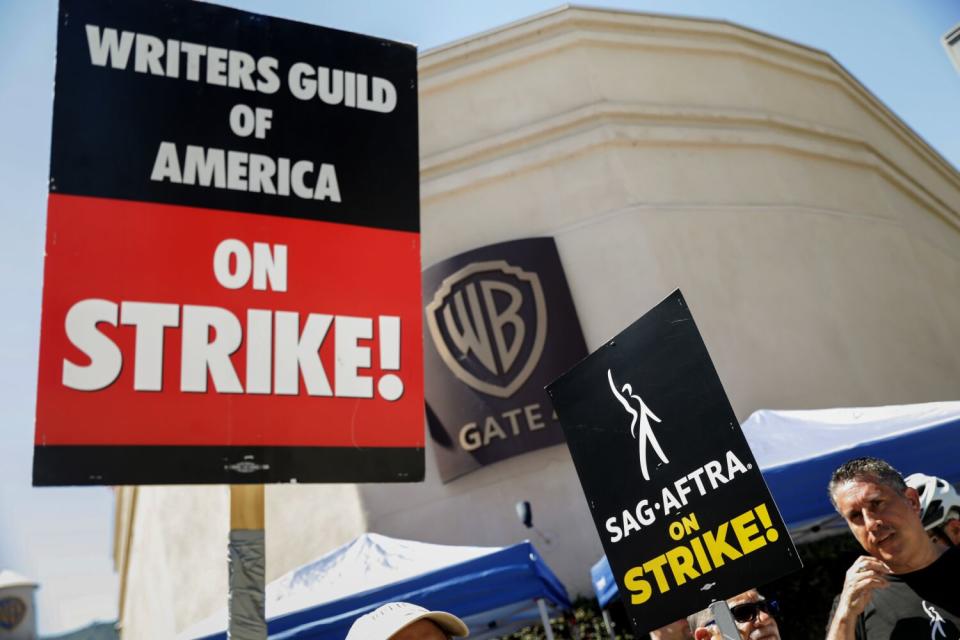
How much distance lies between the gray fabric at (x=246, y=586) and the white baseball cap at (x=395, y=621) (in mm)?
497

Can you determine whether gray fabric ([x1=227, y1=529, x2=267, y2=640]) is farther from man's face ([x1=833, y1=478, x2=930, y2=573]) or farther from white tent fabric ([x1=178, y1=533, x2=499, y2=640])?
white tent fabric ([x1=178, y1=533, x2=499, y2=640])

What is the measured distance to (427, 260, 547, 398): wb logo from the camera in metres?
9.52

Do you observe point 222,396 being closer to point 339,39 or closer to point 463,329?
point 339,39

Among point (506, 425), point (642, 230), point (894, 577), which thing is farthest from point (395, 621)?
point (642, 230)

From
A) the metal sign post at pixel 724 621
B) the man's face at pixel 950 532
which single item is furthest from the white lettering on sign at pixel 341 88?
the man's face at pixel 950 532

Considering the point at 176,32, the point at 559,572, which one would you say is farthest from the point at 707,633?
the point at 559,572

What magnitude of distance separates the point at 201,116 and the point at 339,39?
727 mm

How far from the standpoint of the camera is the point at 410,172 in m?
3.49

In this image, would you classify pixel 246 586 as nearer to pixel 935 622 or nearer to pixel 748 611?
pixel 748 611

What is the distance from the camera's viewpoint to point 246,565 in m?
2.74

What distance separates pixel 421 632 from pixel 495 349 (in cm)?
739

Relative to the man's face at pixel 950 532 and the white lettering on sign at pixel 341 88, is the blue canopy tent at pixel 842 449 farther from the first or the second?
the white lettering on sign at pixel 341 88

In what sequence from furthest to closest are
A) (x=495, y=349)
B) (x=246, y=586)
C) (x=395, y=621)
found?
(x=495, y=349)
(x=246, y=586)
(x=395, y=621)

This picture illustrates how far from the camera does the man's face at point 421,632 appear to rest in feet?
7.20
